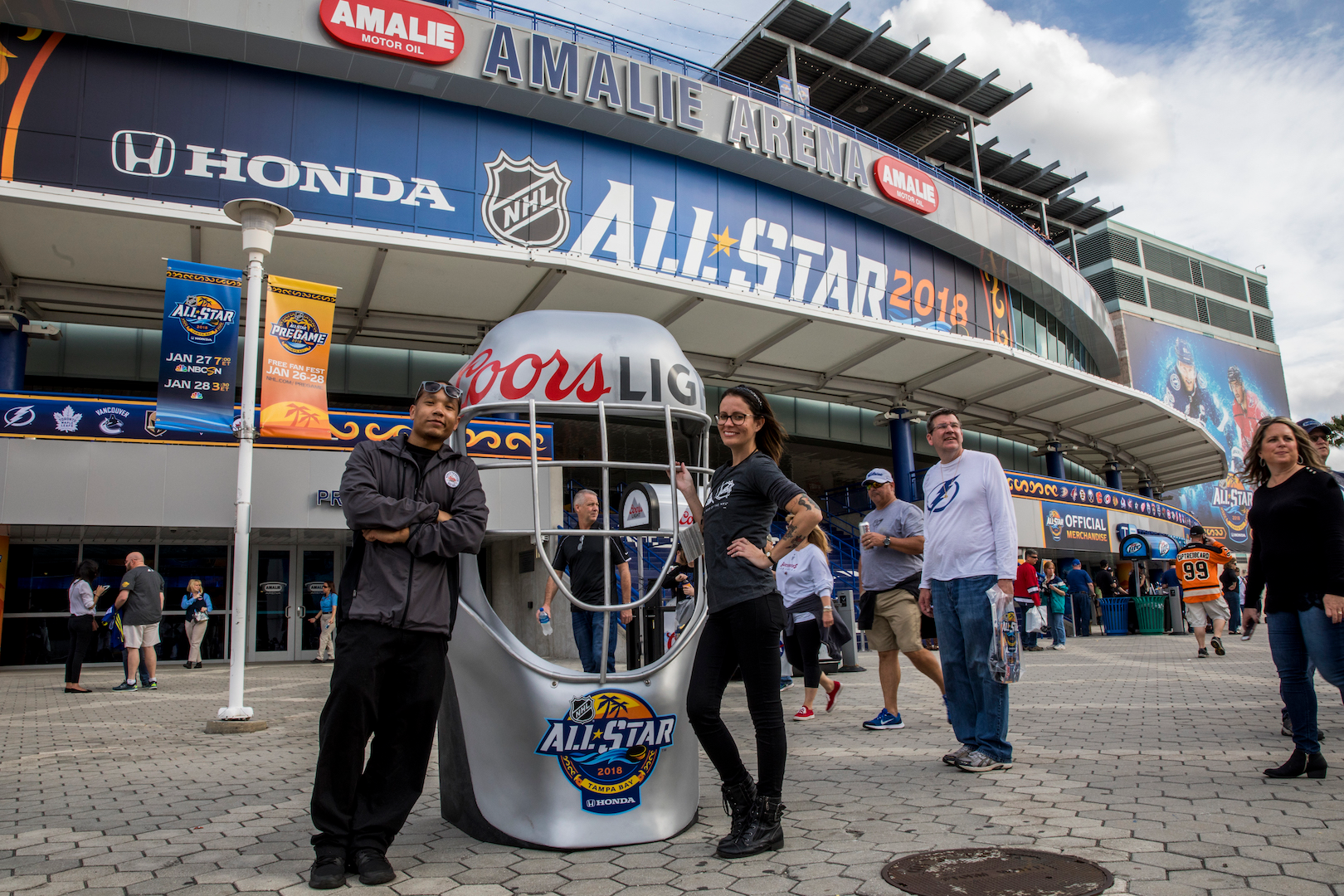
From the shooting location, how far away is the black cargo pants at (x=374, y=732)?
3.08 m

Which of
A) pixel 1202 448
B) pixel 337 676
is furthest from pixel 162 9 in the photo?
pixel 1202 448

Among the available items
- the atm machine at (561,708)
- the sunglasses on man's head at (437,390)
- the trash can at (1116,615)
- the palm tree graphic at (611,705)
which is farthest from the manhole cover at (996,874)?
the trash can at (1116,615)

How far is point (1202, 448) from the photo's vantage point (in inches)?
1383

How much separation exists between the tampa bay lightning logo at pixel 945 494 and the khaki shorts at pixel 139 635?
10.6m

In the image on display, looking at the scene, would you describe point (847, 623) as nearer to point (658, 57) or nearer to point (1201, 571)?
point (1201, 571)

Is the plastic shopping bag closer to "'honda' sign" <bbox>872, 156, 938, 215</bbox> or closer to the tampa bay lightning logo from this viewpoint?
the tampa bay lightning logo

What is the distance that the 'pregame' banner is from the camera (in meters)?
8.75

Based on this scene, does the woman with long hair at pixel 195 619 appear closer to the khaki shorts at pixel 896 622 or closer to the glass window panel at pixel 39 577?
the glass window panel at pixel 39 577

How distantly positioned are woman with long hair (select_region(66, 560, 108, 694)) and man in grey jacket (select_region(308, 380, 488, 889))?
9.67 meters

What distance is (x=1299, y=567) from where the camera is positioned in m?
4.37

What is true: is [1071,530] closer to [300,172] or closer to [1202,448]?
[1202,448]

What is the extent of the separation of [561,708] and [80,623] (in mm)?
10410

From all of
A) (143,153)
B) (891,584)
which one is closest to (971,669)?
(891,584)

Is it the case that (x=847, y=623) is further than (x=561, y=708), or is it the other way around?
(x=847, y=623)
